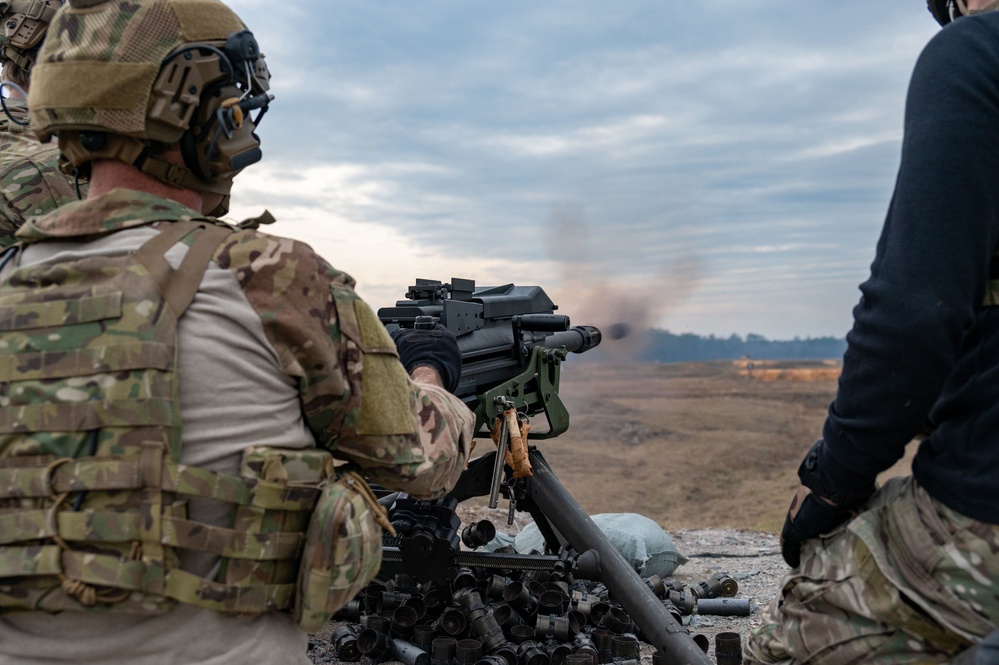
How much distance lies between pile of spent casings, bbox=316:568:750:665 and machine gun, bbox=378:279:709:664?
0.78 feet

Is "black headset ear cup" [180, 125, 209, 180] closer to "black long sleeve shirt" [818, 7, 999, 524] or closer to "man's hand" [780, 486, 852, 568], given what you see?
"black long sleeve shirt" [818, 7, 999, 524]

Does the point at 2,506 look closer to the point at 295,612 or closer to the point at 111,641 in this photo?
the point at 111,641

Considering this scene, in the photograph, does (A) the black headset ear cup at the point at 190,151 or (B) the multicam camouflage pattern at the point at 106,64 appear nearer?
(B) the multicam camouflage pattern at the point at 106,64

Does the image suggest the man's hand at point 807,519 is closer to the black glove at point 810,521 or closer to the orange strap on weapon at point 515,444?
the black glove at point 810,521

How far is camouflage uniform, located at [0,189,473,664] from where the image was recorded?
2.30m

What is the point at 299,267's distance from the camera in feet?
7.97

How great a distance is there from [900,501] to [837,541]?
0.24 m

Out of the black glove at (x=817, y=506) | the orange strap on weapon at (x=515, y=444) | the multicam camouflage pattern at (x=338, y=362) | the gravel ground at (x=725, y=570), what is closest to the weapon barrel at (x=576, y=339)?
the orange strap on weapon at (x=515, y=444)

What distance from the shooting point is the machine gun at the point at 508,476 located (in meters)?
5.09

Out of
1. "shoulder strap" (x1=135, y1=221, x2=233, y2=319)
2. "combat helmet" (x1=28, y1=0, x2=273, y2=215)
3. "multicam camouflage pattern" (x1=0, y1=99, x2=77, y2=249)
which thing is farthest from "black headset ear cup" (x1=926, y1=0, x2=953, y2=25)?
"multicam camouflage pattern" (x1=0, y1=99, x2=77, y2=249)

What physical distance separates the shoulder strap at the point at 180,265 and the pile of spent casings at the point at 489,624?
3.51 m

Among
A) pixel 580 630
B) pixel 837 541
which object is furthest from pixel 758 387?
pixel 837 541

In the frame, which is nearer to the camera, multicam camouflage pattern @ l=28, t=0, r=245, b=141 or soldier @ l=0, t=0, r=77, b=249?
multicam camouflage pattern @ l=28, t=0, r=245, b=141

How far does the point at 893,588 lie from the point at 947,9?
1.71 meters
